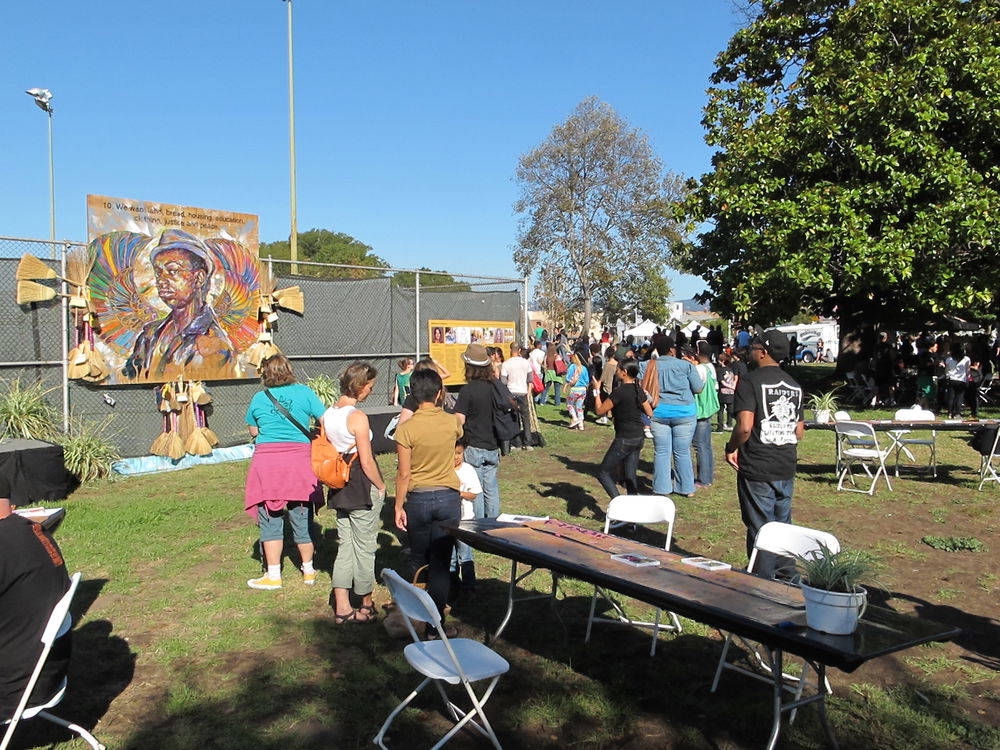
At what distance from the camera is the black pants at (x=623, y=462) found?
7.48 m

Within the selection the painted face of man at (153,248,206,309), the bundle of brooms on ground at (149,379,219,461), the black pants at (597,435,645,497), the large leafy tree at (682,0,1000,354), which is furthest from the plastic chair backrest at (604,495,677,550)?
the large leafy tree at (682,0,1000,354)

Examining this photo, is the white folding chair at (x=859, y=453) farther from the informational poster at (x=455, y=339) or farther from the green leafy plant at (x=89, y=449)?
the green leafy plant at (x=89, y=449)

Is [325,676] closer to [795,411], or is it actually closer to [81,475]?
[795,411]

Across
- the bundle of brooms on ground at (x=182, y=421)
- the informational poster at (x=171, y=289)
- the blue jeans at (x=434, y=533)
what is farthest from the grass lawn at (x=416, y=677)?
the informational poster at (x=171, y=289)

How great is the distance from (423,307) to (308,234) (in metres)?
55.1

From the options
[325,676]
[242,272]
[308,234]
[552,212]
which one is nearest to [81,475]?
[242,272]

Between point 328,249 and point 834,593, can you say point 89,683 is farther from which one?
point 328,249

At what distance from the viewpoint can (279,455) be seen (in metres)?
5.50

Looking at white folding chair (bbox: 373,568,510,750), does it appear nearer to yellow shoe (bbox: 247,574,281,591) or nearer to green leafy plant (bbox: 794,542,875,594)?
green leafy plant (bbox: 794,542,875,594)

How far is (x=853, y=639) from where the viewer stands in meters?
2.78

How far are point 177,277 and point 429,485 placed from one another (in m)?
7.38

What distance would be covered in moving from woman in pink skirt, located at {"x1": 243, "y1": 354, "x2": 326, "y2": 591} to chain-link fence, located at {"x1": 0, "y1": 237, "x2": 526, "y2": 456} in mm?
5325

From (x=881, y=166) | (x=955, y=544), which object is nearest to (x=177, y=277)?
(x=955, y=544)

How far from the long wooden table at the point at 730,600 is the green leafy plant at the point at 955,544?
402 centimetres
